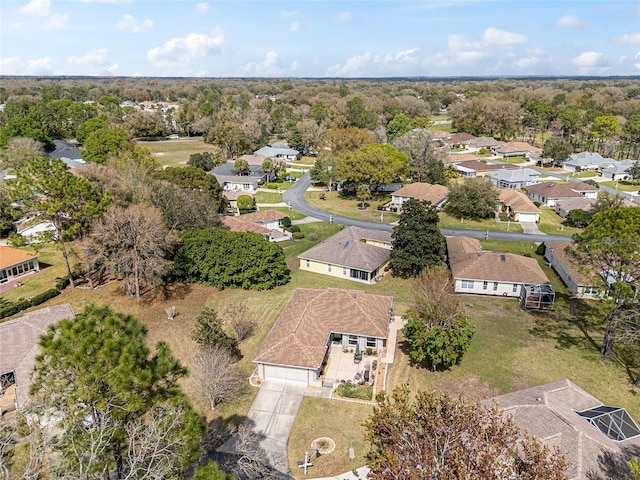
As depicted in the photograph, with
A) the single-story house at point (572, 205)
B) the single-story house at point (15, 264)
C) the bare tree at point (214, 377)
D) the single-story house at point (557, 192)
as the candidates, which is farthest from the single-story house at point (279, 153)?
the bare tree at point (214, 377)

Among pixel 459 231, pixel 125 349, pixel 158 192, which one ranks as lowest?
pixel 459 231

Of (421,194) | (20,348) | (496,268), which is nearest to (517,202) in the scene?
(421,194)

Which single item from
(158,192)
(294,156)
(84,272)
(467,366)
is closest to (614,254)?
(467,366)

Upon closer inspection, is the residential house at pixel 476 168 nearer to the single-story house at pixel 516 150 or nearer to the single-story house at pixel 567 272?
the single-story house at pixel 516 150

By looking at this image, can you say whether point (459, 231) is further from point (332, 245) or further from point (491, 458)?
point (491, 458)

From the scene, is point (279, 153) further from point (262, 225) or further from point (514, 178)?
point (514, 178)

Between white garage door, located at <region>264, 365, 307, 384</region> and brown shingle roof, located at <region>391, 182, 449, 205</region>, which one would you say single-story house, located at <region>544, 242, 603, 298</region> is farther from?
white garage door, located at <region>264, 365, 307, 384</region>
